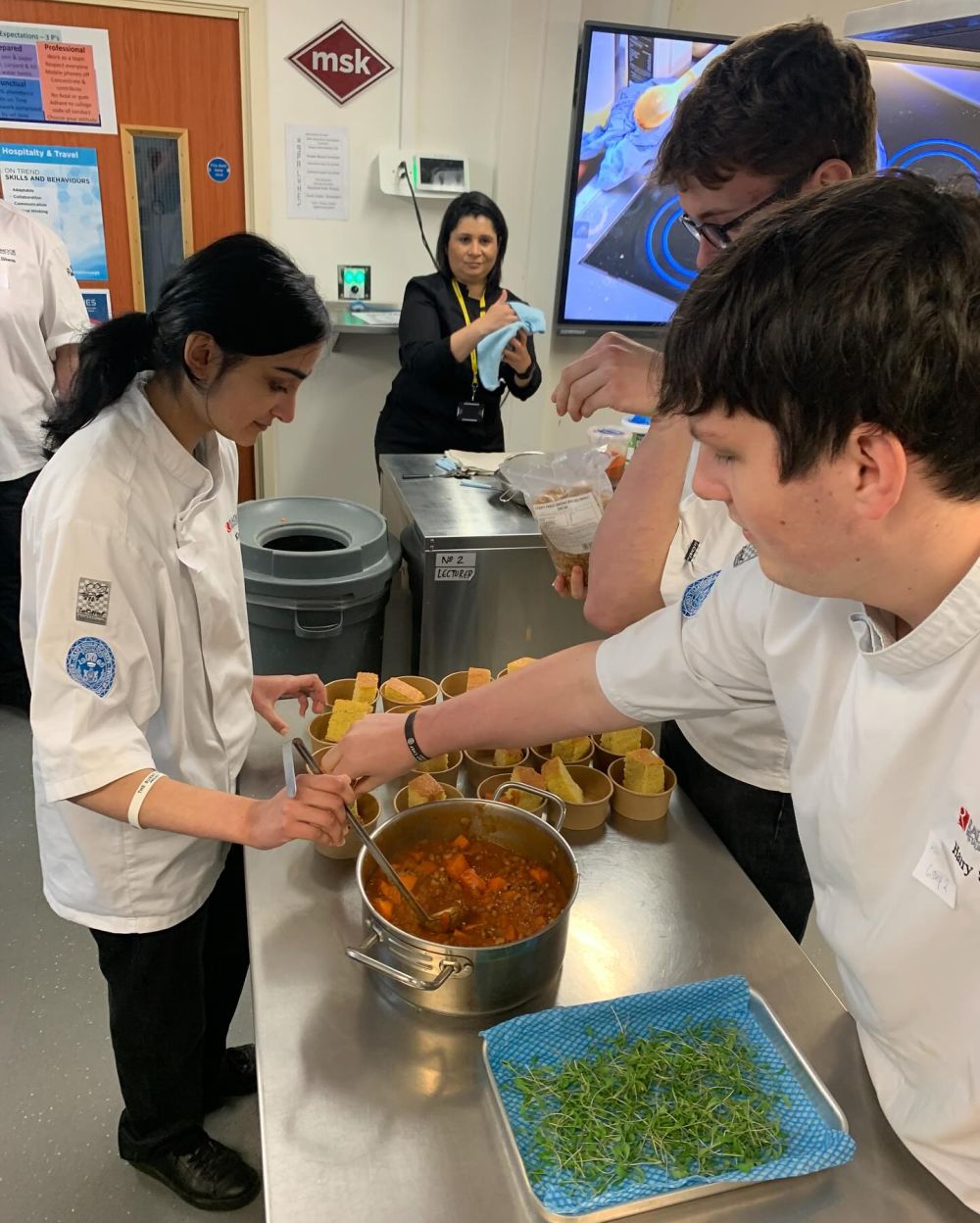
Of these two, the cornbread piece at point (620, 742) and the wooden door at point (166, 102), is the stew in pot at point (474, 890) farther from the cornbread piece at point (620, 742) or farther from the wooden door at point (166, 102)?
the wooden door at point (166, 102)

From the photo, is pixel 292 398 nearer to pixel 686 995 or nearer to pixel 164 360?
pixel 164 360

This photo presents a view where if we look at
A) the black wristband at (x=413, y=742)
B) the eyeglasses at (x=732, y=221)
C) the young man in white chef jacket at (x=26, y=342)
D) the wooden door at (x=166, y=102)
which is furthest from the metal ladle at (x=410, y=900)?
the wooden door at (x=166, y=102)

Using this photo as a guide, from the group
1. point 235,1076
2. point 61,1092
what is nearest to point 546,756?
point 235,1076

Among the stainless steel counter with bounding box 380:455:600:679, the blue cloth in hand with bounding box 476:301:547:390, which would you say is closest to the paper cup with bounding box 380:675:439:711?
the stainless steel counter with bounding box 380:455:600:679

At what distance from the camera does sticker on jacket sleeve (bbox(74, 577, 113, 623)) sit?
3.34 ft

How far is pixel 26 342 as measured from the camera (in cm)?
275

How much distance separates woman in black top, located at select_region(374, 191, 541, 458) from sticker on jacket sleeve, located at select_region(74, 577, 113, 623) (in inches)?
82.3

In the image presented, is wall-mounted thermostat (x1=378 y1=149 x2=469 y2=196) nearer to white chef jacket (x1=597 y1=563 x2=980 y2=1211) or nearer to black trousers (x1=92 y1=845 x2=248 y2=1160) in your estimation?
black trousers (x1=92 y1=845 x2=248 y2=1160)

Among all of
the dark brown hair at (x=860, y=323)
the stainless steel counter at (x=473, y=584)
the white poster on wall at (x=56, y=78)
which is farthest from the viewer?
the white poster on wall at (x=56, y=78)

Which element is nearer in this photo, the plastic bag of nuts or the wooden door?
the plastic bag of nuts

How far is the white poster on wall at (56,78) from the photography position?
321cm

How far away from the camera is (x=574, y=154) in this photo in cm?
362

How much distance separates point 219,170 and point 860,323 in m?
3.55

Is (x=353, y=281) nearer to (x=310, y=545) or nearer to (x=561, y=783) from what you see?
(x=310, y=545)
